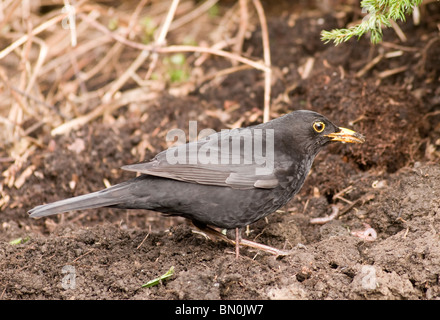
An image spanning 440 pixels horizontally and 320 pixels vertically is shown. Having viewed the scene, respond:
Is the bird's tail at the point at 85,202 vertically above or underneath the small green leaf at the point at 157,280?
above

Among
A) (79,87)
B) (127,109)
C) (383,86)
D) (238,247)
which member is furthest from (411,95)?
(79,87)

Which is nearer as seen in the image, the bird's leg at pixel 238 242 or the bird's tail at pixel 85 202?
the bird's tail at pixel 85 202

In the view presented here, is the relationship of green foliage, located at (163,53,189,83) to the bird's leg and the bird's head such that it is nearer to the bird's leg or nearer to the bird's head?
the bird's head

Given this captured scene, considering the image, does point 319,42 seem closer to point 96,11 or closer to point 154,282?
point 96,11

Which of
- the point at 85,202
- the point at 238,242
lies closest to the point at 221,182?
the point at 238,242

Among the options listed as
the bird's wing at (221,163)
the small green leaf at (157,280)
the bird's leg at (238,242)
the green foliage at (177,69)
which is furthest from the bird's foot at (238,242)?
the green foliage at (177,69)

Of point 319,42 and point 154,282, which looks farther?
point 319,42

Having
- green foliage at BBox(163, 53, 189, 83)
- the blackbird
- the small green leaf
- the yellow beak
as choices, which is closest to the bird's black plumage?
the blackbird

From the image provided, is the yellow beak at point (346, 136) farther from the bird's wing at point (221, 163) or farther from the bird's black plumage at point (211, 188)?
the bird's wing at point (221, 163)

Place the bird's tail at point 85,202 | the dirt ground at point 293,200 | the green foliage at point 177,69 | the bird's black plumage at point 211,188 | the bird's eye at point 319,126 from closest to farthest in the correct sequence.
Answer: the dirt ground at point 293,200 < the bird's tail at point 85,202 < the bird's black plumage at point 211,188 < the bird's eye at point 319,126 < the green foliage at point 177,69
